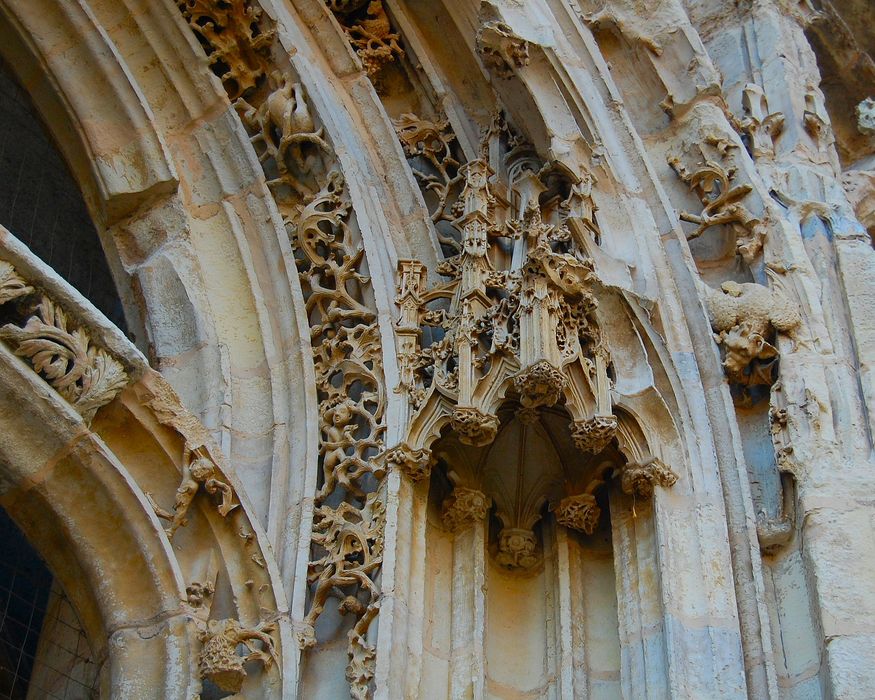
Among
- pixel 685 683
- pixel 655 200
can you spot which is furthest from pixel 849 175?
pixel 685 683

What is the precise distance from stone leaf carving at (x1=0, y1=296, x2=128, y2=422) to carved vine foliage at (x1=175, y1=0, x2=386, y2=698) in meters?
0.42

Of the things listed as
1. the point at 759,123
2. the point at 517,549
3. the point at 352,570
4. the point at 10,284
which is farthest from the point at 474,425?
the point at 759,123

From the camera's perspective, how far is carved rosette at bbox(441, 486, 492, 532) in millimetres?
5855

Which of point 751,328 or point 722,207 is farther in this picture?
point 722,207

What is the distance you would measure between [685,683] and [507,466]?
45.6 inches

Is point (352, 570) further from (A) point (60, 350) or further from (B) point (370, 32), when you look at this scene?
(B) point (370, 32)


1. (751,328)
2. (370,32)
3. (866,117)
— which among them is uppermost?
(866,117)

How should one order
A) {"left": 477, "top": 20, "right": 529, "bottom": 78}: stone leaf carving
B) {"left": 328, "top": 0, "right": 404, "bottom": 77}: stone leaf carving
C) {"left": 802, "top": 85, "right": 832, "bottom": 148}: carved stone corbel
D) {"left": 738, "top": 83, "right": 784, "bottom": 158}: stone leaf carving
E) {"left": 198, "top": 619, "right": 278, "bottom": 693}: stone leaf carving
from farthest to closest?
{"left": 328, "top": 0, "right": 404, "bottom": 77}: stone leaf carving < {"left": 802, "top": 85, "right": 832, "bottom": 148}: carved stone corbel < {"left": 738, "top": 83, "right": 784, "bottom": 158}: stone leaf carving < {"left": 477, "top": 20, "right": 529, "bottom": 78}: stone leaf carving < {"left": 198, "top": 619, "right": 278, "bottom": 693}: stone leaf carving

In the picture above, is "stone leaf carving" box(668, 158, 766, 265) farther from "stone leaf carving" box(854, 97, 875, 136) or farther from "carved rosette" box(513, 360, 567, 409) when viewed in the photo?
"stone leaf carving" box(854, 97, 875, 136)

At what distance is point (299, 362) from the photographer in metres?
6.38

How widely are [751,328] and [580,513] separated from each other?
3.12 feet

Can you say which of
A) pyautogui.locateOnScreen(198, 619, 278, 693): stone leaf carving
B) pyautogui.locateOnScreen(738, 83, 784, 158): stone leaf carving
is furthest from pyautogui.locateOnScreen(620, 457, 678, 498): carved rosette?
pyautogui.locateOnScreen(738, 83, 784, 158): stone leaf carving

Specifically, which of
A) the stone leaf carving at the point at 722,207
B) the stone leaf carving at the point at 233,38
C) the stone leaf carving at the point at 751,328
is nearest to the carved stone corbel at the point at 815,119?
the stone leaf carving at the point at 722,207

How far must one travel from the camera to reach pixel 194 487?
5.61m
